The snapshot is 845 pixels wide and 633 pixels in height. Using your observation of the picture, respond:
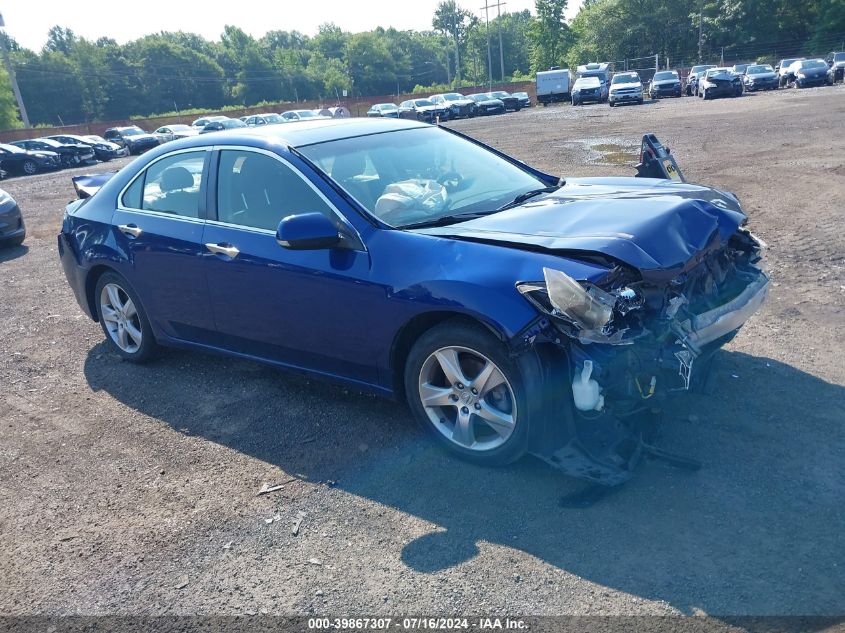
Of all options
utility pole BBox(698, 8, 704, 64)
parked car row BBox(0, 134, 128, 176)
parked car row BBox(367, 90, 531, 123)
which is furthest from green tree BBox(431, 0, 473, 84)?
parked car row BBox(0, 134, 128, 176)

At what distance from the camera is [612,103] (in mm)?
39625

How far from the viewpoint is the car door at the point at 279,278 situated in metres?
4.18

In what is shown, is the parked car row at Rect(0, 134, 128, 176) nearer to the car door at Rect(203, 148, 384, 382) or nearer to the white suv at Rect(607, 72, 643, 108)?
the white suv at Rect(607, 72, 643, 108)

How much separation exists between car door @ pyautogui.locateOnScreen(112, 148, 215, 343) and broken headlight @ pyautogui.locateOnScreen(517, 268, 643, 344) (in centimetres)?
247

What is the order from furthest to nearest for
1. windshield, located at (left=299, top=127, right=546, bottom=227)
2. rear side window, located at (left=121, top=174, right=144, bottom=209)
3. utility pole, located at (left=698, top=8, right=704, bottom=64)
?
utility pole, located at (left=698, top=8, right=704, bottom=64) < rear side window, located at (left=121, top=174, right=144, bottom=209) < windshield, located at (left=299, top=127, right=546, bottom=227)

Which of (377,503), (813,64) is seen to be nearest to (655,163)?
(377,503)

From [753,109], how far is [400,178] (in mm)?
26065

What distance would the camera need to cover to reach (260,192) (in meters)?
4.70

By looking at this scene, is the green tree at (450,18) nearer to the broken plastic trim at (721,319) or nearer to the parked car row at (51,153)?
the parked car row at (51,153)

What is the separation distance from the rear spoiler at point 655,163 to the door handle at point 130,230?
419cm

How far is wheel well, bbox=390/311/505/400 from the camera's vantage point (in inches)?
150

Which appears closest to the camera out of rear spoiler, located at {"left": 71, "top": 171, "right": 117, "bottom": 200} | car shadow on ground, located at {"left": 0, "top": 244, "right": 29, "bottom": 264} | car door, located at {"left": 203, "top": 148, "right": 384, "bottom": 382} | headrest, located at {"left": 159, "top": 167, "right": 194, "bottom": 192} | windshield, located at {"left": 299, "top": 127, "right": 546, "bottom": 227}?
car door, located at {"left": 203, "top": 148, "right": 384, "bottom": 382}

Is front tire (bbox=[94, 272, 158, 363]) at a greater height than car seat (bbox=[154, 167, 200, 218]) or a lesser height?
lesser

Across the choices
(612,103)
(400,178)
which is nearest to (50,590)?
(400,178)
